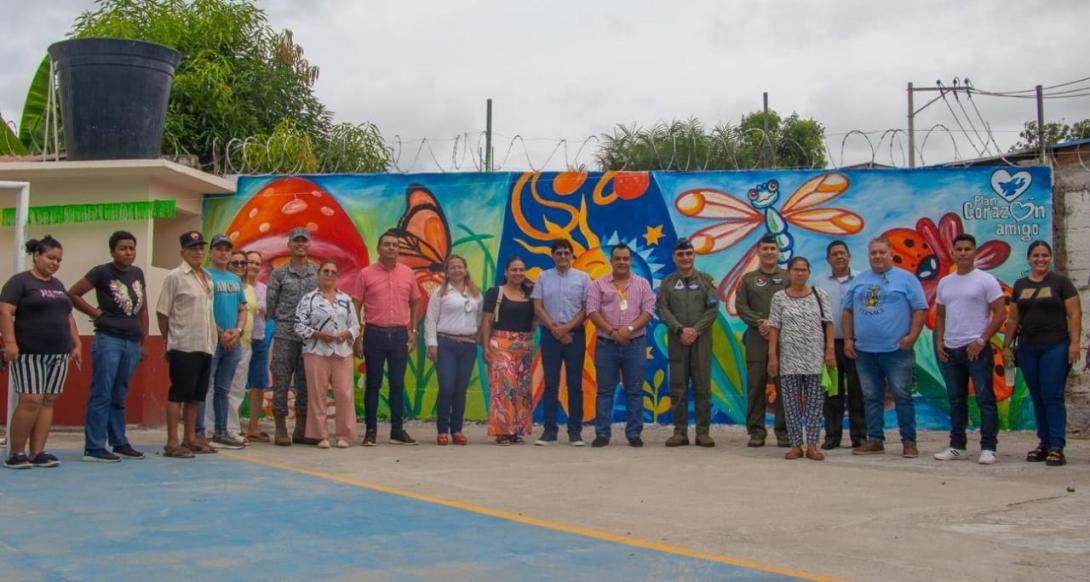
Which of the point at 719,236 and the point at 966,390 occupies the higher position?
the point at 719,236

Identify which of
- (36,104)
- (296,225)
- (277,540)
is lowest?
(277,540)

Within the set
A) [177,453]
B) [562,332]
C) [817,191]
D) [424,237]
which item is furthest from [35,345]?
[817,191]

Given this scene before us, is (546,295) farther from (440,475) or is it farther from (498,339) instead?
(440,475)

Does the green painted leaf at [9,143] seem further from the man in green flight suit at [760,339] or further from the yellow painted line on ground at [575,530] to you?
the man in green flight suit at [760,339]

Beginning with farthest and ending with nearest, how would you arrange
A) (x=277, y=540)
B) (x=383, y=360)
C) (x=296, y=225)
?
(x=296, y=225) → (x=383, y=360) → (x=277, y=540)

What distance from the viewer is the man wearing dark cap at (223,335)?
864 cm

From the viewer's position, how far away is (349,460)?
804cm

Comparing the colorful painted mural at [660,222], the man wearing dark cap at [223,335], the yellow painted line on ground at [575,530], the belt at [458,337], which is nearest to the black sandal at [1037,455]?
the colorful painted mural at [660,222]

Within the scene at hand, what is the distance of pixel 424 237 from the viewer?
1097 centimetres

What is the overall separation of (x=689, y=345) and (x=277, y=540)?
16.1 feet

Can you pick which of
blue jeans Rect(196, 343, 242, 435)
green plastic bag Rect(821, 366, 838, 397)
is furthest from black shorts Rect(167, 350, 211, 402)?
green plastic bag Rect(821, 366, 838, 397)

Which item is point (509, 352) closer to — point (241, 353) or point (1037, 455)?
point (241, 353)

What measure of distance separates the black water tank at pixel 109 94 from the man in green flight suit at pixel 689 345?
204 inches

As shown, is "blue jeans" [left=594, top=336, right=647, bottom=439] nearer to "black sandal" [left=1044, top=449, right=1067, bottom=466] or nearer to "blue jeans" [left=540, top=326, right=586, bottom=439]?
"blue jeans" [left=540, top=326, right=586, bottom=439]
